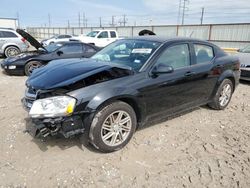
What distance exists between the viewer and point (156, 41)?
12.7ft

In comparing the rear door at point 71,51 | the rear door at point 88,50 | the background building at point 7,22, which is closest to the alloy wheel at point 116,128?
the rear door at point 71,51

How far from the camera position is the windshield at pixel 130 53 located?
3596 mm

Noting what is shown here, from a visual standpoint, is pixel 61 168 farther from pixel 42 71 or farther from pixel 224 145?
pixel 224 145

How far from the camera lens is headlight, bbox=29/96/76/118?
9.05 feet

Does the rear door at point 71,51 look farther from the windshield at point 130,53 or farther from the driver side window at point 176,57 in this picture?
the driver side window at point 176,57

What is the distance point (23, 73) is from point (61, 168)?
629 cm

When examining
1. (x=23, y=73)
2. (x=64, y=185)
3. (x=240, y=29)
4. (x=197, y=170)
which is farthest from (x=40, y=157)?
(x=240, y=29)

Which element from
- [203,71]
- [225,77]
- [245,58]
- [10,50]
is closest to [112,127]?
[203,71]

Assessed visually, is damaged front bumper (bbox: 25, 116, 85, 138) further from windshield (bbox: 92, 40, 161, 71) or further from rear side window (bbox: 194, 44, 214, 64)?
rear side window (bbox: 194, 44, 214, 64)

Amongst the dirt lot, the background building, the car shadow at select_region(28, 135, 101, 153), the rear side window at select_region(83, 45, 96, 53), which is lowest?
the dirt lot

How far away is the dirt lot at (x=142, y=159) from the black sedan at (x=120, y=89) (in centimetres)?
31

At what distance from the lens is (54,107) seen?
2.79 meters

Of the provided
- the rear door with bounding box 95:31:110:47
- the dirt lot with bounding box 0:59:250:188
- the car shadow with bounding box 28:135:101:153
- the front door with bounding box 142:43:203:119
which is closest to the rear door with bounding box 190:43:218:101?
the front door with bounding box 142:43:203:119

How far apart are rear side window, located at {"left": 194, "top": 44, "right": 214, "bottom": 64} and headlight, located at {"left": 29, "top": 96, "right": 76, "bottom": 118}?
2629 millimetres
